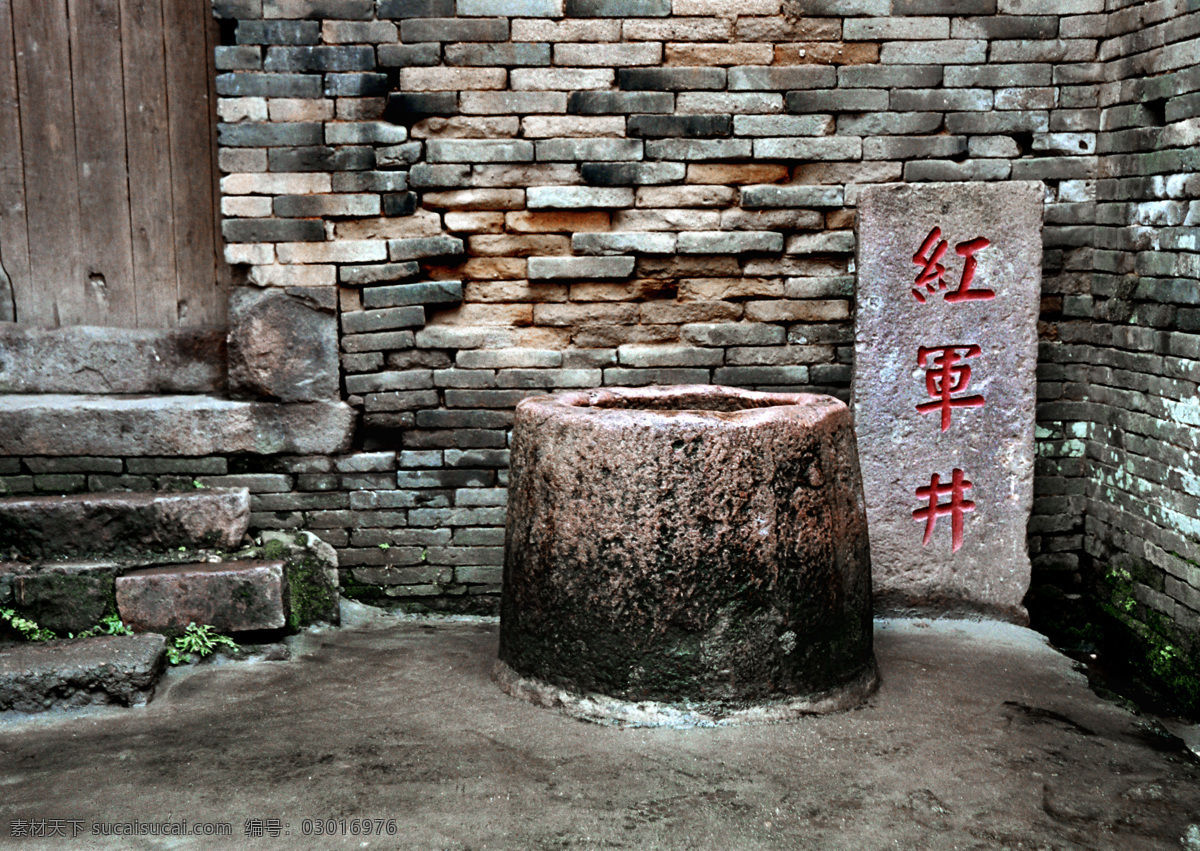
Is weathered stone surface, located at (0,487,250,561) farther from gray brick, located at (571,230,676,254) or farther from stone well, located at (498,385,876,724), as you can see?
gray brick, located at (571,230,676,254)

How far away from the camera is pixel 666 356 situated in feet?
13.3

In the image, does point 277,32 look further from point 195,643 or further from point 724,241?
point 195,643

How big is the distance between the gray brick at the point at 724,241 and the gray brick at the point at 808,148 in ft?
0.97

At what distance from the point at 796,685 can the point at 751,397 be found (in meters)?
0.97

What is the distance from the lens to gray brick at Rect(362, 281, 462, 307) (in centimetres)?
395

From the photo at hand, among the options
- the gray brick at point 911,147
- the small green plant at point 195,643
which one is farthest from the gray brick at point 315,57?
the small green plant at point 195,643

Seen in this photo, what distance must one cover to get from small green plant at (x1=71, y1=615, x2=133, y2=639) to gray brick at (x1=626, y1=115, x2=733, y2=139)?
2.55 metres

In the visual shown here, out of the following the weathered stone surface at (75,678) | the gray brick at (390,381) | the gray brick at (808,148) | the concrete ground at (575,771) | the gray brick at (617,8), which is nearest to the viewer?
the concrete ground at (575,771)

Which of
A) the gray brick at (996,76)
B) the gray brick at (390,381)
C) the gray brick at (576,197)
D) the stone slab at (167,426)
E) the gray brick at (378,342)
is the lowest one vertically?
the stone slab at (167,426)

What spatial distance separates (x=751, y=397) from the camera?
3.46m

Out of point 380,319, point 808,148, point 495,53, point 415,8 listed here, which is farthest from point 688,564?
point 415,8

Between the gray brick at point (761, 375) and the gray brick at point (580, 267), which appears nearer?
the gray brick at point (580, 267)

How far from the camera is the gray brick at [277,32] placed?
3.75m

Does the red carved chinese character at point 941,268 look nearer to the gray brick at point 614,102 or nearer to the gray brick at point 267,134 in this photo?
the gray brick at point 614,102
